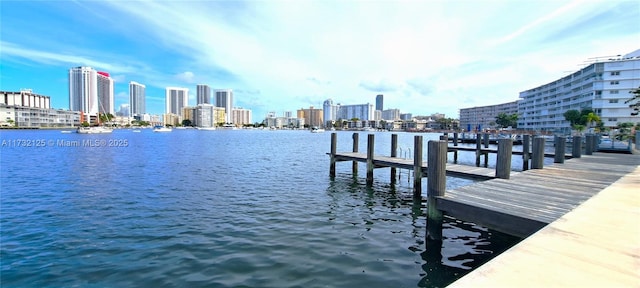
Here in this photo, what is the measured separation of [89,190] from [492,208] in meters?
19.6

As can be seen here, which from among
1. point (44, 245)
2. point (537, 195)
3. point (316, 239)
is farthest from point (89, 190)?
point (537, 195)

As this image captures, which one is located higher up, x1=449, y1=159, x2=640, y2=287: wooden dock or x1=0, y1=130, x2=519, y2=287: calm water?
x1=449, y1=159, x2=640, y2=287: wooden dock

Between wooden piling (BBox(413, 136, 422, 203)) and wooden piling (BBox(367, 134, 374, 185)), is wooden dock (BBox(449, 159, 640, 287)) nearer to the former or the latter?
wooden piling (BBox(413, 136, 422, 203))

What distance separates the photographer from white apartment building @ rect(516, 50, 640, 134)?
271 ft

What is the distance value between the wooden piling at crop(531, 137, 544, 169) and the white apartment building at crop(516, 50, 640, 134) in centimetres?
8509

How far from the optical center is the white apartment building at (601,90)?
82625 mm

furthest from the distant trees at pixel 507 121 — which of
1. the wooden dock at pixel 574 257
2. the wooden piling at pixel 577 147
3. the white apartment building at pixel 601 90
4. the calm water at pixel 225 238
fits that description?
the wooden dock at pixel 574 257

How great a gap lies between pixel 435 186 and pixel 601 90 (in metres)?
Answer: 108

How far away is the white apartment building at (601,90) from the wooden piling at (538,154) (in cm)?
8509

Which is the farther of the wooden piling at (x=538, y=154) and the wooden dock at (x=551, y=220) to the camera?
the wooden piling at (x=538, y=154)

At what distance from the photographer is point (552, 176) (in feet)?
40.0

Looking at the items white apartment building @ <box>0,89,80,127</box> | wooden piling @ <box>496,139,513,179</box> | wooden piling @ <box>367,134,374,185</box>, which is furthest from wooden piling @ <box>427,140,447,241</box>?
white apartment building @ <box>0,89,80,127</box>

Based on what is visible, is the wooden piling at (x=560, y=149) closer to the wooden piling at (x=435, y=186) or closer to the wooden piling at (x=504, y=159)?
the wooden piling at (x=504, y=159)

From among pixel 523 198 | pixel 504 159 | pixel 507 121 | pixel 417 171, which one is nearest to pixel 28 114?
pixel 417 171
